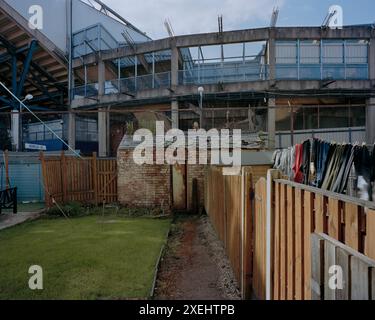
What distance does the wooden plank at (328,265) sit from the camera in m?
1.64

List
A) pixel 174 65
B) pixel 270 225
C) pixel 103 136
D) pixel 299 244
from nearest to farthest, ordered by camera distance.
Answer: pixel 299 244, pixel 270 225, pixel 174 65, pixel 103 136

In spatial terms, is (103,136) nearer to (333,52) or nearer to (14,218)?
(14,218)

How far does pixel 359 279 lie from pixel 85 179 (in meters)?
12.0

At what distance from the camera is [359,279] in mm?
1433

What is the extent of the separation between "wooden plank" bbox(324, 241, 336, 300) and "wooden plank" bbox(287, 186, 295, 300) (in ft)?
2.35

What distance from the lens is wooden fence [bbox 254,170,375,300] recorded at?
1.60 meters

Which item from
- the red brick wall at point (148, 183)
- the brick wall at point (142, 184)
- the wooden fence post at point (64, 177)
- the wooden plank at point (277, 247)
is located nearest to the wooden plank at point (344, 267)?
the wooden plank at point (277, 247)

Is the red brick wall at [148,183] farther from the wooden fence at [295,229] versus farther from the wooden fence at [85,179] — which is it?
the wooden fence at [295,229]

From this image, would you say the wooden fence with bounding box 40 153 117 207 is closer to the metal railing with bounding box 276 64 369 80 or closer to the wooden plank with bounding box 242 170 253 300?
the wooden plank with bounding box 242 170 253 300

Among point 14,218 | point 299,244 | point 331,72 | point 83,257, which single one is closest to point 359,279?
point 299,244

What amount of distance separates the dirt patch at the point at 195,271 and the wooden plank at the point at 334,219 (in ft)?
8.82

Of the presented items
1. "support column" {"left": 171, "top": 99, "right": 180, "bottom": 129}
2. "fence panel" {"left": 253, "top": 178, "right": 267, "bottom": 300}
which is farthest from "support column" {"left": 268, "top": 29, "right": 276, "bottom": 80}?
"fence panel" {"left": 253, "top": 178, "right": 267, "bottom": 300}
